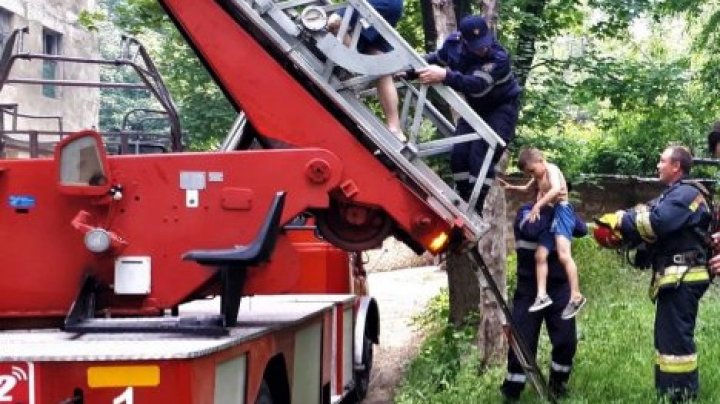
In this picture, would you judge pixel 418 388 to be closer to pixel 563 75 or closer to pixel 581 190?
pixel 563 75

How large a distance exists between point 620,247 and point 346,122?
228 cm

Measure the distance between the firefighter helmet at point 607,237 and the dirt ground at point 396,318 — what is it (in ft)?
12.0

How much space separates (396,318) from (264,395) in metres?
9.33

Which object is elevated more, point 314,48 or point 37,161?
point 314,48

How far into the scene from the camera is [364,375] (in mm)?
9484

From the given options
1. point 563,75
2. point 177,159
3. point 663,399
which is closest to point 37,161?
point 177,159

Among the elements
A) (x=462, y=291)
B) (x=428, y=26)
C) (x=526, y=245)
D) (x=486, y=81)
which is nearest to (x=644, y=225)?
(x=526, y=245)

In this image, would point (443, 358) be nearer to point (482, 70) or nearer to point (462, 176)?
point (462, 176)

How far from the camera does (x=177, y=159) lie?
5.55 metres

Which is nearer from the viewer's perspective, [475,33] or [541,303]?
[475,33]

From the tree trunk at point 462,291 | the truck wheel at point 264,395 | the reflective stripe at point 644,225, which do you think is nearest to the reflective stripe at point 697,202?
the reflective stripe at point 644,225

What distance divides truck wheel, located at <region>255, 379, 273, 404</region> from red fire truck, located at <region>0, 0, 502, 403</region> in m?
0.01

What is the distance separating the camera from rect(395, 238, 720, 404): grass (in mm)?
7535

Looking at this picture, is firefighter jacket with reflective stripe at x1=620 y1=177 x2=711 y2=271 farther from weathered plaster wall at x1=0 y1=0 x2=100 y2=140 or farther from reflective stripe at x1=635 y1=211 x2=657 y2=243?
weathered plaster wall at x1=0 y1=0 x2=100 y2=140
